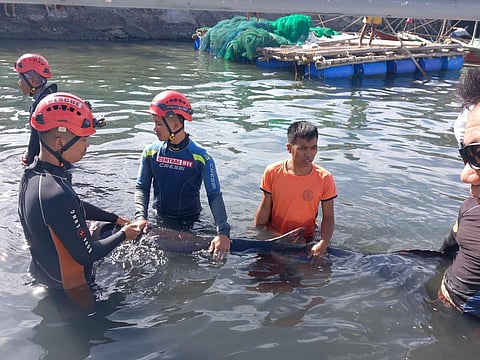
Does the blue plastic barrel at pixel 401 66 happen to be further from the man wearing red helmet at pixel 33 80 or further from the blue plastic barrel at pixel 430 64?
the man wearing red helmet at pixel 33 80

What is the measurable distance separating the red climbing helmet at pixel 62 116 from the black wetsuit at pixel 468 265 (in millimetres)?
3030

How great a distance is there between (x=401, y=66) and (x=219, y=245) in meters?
16.5

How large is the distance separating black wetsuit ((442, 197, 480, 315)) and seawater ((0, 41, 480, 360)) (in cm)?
16

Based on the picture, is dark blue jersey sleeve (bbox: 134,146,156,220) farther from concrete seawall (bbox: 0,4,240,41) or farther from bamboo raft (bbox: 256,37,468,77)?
concrete seawall (bbox: 0,4,240,41)

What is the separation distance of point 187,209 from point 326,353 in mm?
2638

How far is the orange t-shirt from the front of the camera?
5.26 metres

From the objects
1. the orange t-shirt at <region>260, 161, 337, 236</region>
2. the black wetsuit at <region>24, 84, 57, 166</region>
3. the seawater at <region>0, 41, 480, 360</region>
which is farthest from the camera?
the black wetsuit at <region>24, 84, 57, 166</region>

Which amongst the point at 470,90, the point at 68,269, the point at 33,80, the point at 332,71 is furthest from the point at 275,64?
the point at 470,90

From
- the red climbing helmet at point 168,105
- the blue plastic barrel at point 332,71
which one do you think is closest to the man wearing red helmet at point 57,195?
the red climbing helmet at point 168,105

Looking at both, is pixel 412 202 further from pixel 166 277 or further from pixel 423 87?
pixel 423 87

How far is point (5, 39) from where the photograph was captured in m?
25.8

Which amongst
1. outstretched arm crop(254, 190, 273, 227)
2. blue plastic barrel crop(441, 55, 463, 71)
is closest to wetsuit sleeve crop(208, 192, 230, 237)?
outstretched arm crop(254, 190, 273, 227)

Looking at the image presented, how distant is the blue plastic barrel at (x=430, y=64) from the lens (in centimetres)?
1995

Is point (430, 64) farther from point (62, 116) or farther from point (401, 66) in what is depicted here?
point (62, 116)
